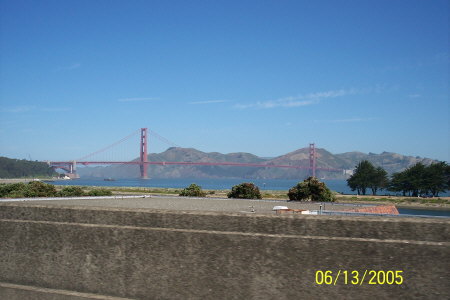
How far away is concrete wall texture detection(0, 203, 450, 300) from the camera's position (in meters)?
5.05

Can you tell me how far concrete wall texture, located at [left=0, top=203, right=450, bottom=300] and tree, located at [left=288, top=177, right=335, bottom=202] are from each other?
42.5 m

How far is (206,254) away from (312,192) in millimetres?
43278

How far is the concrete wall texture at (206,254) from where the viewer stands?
16.6 ft

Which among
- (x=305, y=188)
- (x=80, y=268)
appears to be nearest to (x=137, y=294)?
(x=80, y=268)

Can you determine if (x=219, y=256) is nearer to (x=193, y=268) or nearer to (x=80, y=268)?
(x=193, y=268)

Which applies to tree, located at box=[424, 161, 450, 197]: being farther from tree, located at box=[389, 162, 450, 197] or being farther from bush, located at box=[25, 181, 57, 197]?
bush, located at box=[25, 181, 57, 197]

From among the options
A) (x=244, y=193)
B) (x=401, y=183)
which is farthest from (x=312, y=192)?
(x=401, y=183)

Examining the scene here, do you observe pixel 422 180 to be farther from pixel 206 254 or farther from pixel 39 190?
pixel 206 254

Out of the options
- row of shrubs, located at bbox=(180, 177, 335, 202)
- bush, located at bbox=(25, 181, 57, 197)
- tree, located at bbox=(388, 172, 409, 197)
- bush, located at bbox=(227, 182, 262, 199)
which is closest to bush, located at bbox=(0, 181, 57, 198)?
bush, located at bbox=(25, 181, 57, 197)

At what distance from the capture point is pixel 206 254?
589cm

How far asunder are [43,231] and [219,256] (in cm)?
308

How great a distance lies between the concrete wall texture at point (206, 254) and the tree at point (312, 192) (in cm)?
4251

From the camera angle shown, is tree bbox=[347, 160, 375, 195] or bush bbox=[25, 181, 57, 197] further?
tree bbox=[347, 160, 375, 195]

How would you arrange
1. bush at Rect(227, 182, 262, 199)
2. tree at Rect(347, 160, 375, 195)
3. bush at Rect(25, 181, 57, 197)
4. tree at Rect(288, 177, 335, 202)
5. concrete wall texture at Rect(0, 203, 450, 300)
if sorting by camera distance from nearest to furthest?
concrete wall texture at Rect(0, 203, 450, 300) → bush at Rect(25, 181, 57, 197) → tree at Rect(288, 177, 335, 202) → bush at Rect(227, 182, 262, 199) → tree at Rect(347, 160, 375, 195)
